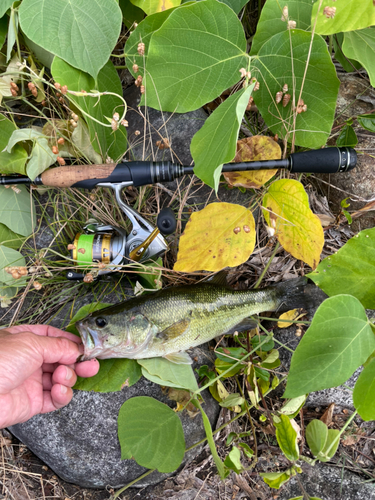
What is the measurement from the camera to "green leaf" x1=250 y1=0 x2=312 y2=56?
6.30 ft

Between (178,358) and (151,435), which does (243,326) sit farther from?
(151,435)

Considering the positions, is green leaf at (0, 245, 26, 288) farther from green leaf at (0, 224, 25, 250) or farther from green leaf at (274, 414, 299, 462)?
green leaf at (274, 414, 299, 462)

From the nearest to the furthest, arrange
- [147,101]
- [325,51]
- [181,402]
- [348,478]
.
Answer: [325,51] → [147,101] → [181,402] → [348,478]

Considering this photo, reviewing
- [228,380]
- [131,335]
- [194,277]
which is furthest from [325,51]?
[228,380]

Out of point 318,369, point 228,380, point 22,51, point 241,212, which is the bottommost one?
point 228,380

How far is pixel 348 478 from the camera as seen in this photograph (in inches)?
94.0

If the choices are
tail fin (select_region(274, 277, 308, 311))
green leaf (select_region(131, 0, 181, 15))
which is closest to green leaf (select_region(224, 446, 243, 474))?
tail fin (select_region(274, 277, 308, 311))

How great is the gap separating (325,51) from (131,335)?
1.74 meters

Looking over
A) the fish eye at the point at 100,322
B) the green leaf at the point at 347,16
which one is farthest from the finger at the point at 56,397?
the green leaf at the point at 347,16

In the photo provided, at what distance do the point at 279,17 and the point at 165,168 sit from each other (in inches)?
38.8

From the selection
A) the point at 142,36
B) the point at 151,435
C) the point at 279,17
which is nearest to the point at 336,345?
the point at 151,435

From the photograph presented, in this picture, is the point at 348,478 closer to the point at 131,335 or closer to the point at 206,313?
the point at 206,313

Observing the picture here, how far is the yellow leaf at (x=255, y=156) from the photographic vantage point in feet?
6.95

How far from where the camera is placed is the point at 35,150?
7.18 ft
